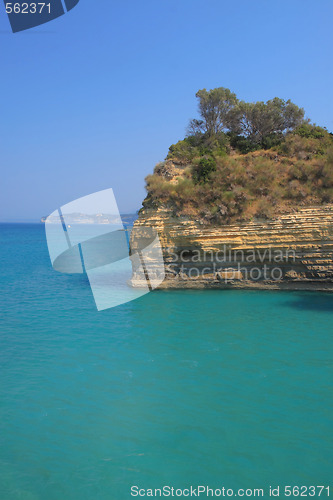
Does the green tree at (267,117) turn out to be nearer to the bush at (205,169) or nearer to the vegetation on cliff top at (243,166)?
the vegetation on cliff top at (243,166)

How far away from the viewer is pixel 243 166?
22.0m

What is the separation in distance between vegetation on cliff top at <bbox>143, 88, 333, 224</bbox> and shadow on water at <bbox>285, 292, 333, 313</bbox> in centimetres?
490

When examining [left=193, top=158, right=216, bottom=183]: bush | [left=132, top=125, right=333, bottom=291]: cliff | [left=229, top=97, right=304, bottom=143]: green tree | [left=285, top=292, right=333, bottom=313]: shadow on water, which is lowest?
[left=285, top=292, right=333, bottom=313]: shadow on water

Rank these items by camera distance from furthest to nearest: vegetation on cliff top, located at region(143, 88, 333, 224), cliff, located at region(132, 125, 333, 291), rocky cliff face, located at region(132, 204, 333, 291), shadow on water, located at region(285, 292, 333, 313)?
vegetation on cliff top, located at region(143, 88, 333, 224) < cliff, located at region(132, 125, 333, 291) < rocky cliff face, located at region(132, 204, 333, 291) < shadow on water, located at region(285, 292, 333, 313)

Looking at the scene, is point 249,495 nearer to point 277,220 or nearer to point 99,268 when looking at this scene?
point 277,220

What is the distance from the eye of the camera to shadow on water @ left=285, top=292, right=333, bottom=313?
56.1 ft

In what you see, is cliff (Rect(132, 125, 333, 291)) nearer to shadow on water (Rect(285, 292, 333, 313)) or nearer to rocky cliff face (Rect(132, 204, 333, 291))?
rocky cliff face (Rect(132, 204, 333, 291))

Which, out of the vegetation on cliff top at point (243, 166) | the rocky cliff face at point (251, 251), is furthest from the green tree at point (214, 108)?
the rocky cliff face at point (251, 251)

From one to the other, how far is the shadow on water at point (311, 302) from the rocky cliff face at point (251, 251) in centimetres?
68

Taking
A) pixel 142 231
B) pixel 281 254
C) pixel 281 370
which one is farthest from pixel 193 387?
pixel 142 231

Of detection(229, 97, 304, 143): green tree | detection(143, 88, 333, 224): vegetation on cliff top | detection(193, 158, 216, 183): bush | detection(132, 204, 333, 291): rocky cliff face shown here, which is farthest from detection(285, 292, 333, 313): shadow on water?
detection(229, 97, 304, 143): green tree

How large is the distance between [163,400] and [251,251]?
39.3ft

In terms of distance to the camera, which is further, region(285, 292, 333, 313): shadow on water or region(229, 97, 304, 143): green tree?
region(229, 97, 304, 143): green tree

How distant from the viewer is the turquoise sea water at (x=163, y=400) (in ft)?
23.0
